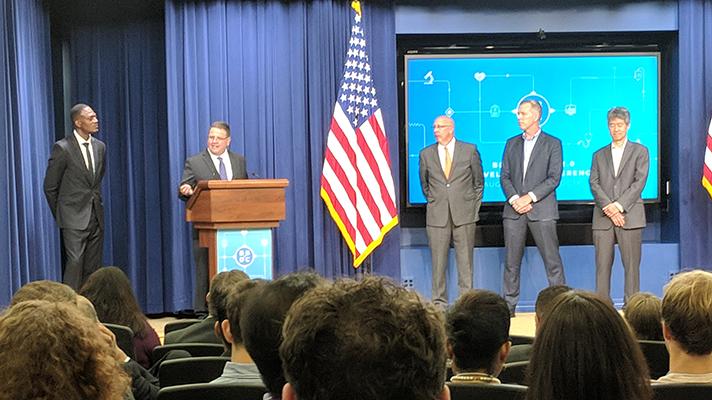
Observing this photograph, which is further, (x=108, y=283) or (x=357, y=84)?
(x=357, y=84)

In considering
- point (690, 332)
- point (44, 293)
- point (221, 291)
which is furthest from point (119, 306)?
point (690, 332)

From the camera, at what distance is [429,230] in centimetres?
762

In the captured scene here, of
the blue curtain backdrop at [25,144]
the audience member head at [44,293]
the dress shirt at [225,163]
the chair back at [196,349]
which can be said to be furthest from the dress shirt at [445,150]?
the audience member head at [44,293]

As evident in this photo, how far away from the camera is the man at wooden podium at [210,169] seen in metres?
6.74

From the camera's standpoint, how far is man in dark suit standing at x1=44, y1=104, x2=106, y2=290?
265 inches

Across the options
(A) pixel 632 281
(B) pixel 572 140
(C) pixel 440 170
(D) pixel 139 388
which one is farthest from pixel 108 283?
(B) pixel 572 140

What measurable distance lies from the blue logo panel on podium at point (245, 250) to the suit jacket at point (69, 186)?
1.35m

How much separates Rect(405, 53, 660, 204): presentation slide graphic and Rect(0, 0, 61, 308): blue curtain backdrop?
313 centimetres

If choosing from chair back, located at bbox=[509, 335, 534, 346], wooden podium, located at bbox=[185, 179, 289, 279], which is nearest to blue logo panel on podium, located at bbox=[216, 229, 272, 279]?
wooden podium, located at bbox=[185, 179, 289, 279]

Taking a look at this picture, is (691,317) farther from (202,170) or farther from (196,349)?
(202,170)

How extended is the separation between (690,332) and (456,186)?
201 inches

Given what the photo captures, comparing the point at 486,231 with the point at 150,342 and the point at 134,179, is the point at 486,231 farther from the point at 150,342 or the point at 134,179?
the point at 150,342

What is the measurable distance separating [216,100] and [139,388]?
5410 mm

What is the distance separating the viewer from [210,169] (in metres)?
6.87
